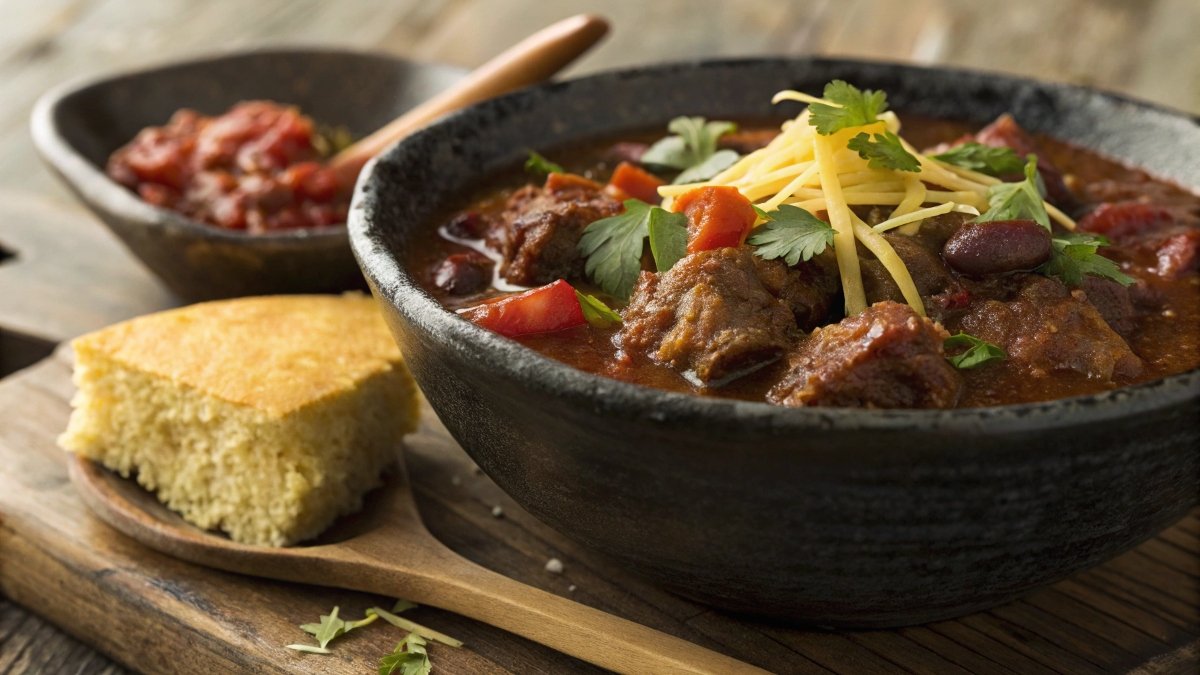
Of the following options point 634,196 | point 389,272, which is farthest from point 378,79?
point 389,272

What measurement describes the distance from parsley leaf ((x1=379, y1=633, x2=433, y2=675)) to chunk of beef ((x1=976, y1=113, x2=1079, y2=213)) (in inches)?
82.7

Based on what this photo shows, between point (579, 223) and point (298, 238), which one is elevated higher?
point (579, 223)

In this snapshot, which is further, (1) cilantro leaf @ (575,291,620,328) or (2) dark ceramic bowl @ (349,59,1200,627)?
(1) cilantro leaf @ (575,291,620,328)

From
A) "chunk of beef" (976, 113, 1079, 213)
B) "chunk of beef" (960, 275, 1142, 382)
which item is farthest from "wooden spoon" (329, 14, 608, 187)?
"chunk of beef" (960, 275, 1142, 382)

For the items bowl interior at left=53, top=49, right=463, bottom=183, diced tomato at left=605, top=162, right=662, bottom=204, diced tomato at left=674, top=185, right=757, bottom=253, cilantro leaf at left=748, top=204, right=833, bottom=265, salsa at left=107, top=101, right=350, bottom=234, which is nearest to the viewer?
cilantro leaf at left=748, top=204, right=833, bottom=265

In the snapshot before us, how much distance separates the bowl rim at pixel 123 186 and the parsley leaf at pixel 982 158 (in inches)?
81.9

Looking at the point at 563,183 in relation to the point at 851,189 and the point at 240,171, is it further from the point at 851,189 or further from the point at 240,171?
the point at 240,171

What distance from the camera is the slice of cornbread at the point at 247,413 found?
3.40 meters

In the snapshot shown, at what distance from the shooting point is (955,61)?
6.99 m

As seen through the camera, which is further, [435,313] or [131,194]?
[131,194]

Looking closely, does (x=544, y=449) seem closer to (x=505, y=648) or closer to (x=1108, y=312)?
(x=505, y=648)

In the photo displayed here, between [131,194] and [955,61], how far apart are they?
4.49 m

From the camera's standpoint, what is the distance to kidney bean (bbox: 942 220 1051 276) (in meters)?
2.90

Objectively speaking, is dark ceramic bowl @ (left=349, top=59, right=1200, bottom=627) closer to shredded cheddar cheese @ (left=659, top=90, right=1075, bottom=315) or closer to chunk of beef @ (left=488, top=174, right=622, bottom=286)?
chunk of beef @ (left=488, top=174, right=622, bottom=286)
